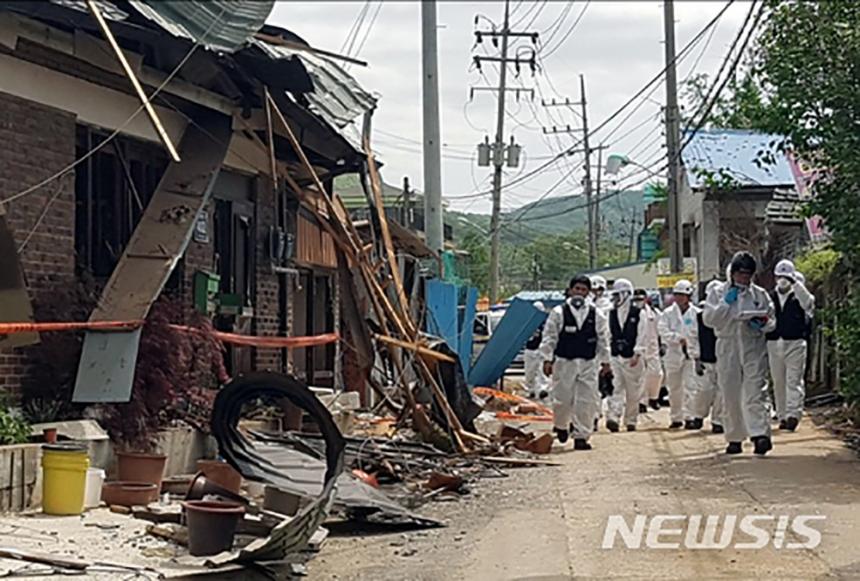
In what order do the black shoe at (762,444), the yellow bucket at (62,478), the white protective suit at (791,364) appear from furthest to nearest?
1. the white protective suit at (791,364)
2. the black shoe at (762,444)
3. the yellow bucket at (62,478)

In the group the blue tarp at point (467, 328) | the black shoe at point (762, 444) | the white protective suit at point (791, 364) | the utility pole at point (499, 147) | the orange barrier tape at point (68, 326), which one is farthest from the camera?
the utility pole at point (499, 147)

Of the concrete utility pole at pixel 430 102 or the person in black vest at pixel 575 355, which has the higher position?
the concrete utility pole at pixel 430 102

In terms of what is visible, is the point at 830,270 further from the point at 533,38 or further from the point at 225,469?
the point at 533,38

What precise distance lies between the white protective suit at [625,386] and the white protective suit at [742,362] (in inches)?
161

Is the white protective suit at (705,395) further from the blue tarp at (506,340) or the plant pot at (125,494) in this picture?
the plant pot at (125,494)

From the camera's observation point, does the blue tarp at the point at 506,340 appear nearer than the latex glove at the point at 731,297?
No

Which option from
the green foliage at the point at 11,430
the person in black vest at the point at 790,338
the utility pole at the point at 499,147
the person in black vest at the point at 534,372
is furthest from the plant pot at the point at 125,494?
the utility pole at the point at 499,147

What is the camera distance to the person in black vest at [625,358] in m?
18.4

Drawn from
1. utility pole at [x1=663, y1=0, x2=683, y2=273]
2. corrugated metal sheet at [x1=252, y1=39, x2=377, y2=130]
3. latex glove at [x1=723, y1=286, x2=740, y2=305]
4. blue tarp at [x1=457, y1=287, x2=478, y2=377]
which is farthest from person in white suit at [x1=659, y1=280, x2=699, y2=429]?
utility pole at [x1=663, y1=0, x2=683, y2=273]

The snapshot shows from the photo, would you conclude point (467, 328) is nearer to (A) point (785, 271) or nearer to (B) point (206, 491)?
(A) point (785, 271)

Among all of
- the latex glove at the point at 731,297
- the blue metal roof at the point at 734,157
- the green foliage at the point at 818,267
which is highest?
the blue metal roof at the point at 734,157

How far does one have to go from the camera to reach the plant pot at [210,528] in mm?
8289

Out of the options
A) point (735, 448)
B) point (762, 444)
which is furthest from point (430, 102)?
point (762, 444)

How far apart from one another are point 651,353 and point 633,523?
33.3ft
